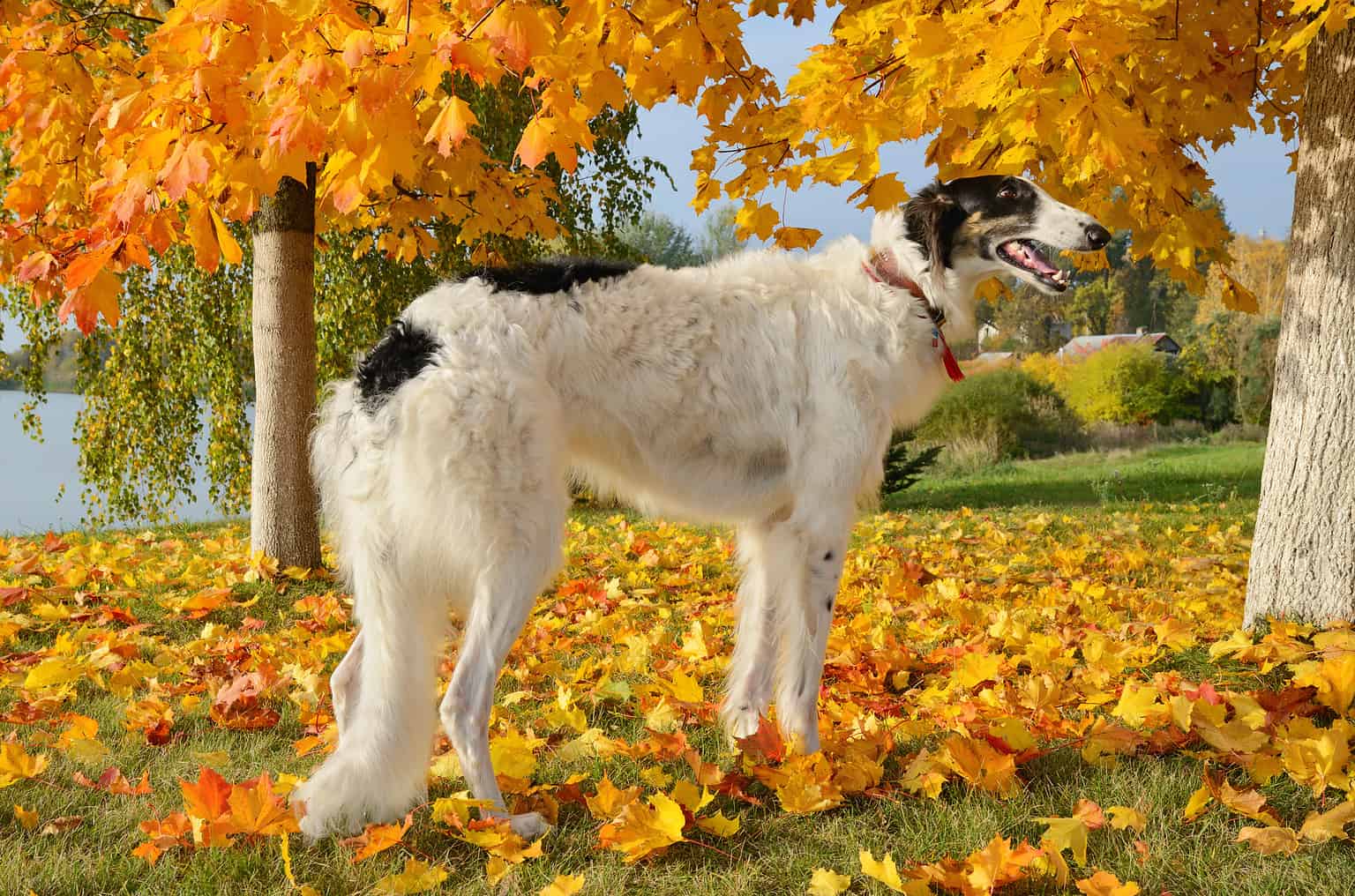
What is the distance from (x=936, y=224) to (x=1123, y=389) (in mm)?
20625

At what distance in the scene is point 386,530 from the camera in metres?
2.62

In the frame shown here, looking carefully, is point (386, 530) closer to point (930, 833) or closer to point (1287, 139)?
point (930, 833)

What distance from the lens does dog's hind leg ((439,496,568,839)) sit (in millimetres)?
2568

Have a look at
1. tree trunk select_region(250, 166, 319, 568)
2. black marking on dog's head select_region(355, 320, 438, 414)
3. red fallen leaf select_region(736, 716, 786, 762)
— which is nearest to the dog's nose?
red fallen leaf select_region(736, 716, 786, 762)

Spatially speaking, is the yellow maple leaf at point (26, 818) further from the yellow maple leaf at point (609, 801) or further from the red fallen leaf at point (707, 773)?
the red fallen leaf at point (707, 773)

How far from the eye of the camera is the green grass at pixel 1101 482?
35.2ft

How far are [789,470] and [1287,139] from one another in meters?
4.64

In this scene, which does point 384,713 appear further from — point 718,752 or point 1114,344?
point 1114,344

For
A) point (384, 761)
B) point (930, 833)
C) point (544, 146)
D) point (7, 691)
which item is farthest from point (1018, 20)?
point (7, 691)

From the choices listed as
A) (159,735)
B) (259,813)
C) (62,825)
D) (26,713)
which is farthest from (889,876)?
(26,713)

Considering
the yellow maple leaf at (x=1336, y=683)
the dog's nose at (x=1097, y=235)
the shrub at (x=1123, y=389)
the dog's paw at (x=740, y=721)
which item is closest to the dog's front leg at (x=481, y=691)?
the dog's paw at (x=740, y=721)

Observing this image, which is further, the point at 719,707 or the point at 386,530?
the point at 719,707

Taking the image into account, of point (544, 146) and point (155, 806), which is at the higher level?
point (544, 146)

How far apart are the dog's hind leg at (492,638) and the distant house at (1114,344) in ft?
75.1
